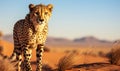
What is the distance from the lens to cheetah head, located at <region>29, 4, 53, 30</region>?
10.5 m

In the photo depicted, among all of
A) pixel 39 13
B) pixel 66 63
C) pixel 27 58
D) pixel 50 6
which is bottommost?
pixel 66 63

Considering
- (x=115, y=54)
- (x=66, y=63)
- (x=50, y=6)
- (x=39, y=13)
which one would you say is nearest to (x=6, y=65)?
(x=39, y=13)

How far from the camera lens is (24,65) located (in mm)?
11453

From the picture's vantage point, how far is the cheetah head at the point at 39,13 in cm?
1047

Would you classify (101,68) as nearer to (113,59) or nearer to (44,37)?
(113,59)

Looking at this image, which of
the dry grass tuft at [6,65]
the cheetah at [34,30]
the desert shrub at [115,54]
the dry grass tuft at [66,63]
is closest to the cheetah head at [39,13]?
the cheetah at [34,30]

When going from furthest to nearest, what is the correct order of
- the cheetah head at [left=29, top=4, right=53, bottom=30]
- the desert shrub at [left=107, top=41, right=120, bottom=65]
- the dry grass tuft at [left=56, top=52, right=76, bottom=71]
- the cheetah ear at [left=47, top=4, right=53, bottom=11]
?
the desert shrub at [left=107, top=41, right=120, bottom=65] → the dry grass tuft at [left=56, top=52, right=76, bottom=71] → the cheetah ear at [left=47, top=4, right=53, bottom=11] → the cheetah head at [left=29, top=4, right=53, bottom=30]

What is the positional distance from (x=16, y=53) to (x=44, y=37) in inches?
59.8

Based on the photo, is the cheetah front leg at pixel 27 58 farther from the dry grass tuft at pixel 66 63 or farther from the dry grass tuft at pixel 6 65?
the dry grass tuft at pixel 66 63

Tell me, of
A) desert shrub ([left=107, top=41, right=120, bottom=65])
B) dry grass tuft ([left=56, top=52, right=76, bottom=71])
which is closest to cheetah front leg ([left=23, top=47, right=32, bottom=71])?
dry grass tuft ([left=56, top=52, right=76, bottom=71])

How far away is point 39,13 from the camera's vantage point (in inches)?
414

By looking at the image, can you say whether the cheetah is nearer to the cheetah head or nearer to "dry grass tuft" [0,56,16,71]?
the cheetah head

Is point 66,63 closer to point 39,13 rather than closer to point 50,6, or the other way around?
point 50,6

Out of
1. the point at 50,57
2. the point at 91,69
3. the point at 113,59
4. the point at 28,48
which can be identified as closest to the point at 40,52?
the point at 28,48
